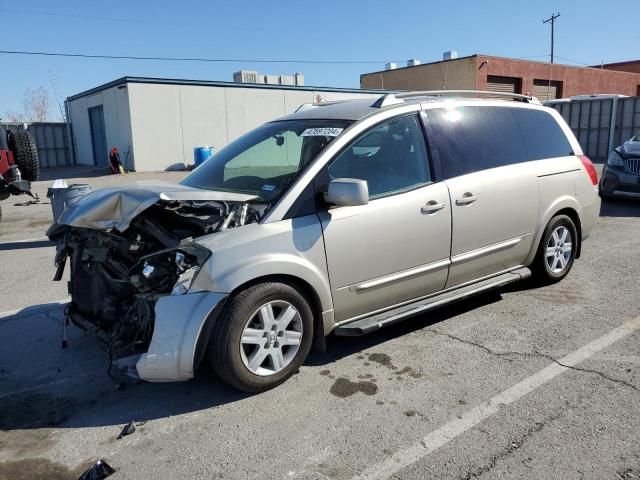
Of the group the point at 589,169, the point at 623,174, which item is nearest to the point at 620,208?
the point at 623,174

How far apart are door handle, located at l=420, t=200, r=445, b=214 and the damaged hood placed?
1.30 metres

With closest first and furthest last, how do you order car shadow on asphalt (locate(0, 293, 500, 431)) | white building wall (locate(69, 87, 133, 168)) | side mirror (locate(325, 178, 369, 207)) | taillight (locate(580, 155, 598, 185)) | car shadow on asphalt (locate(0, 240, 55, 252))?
1. car shadow on asphalt (locate(0, 293, 500, 431))
2. side mirror (locate(325, 178, 369, 207))
3. taillight (locate(580, 155, 598, 185))
4. car shadow on asphalt (locate(0, 240, 55, 252))
5. white building wall (locate(69, 87, 133, 168))

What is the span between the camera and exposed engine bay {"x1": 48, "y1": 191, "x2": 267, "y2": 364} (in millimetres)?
3443

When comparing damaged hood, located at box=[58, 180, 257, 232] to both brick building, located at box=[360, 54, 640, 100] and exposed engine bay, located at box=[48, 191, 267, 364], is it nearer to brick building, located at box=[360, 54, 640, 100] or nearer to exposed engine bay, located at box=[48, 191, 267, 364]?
exposed engine bay, located at box=[48, 191, 267, 364]

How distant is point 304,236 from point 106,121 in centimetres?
2357

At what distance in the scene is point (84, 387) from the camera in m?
3.70

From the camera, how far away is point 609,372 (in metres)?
3.62

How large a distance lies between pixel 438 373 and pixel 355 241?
107 cm

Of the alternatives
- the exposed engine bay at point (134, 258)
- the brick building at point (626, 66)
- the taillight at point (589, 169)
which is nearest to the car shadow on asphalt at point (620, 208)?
the taillight at point (589, 169)

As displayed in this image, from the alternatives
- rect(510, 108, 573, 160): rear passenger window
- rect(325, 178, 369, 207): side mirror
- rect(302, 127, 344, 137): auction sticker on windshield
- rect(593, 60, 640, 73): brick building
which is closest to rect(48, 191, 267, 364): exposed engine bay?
rect(325, 178, 369, 207): side mirror

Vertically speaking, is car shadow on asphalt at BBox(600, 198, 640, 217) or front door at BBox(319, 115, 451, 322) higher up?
front door at BBox(319, 115, 451, 322)

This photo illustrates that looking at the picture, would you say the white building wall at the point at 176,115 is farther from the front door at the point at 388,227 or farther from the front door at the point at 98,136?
the front door at the point at 388,227

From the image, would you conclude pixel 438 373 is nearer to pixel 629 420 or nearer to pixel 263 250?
pixel 629 420

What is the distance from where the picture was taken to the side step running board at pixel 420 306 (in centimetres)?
377
